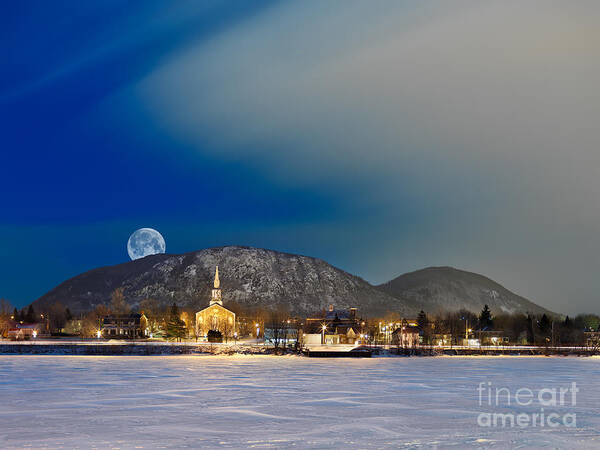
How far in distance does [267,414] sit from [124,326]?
173 m

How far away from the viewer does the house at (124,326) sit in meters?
190

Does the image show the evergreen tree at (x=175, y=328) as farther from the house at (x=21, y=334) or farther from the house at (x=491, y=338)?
the house at (x=491, y=338)

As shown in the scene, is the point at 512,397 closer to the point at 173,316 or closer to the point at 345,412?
the point at 345,412

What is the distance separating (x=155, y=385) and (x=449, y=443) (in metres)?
28.1

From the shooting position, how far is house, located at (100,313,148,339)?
190 m

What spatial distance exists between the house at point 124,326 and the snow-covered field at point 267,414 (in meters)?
142

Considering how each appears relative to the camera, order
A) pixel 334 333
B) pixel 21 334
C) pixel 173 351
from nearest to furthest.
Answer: pixel 173 351 < pixel 21 334 < pixel 334 333

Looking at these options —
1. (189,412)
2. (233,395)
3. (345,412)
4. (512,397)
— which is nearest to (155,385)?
(233,395)

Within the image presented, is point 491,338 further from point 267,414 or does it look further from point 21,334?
point 267,414

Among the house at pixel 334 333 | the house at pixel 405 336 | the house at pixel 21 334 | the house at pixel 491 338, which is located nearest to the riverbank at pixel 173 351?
the house at pixel 405 336

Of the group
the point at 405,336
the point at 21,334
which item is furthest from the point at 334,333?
the point at 21,334

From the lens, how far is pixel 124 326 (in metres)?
195

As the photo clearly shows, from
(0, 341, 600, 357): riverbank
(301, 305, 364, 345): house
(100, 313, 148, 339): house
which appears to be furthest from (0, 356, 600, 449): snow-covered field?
(100, 313, 148, 339): house

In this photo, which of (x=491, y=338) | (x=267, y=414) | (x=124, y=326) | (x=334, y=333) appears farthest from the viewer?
(x=124, y=326)
